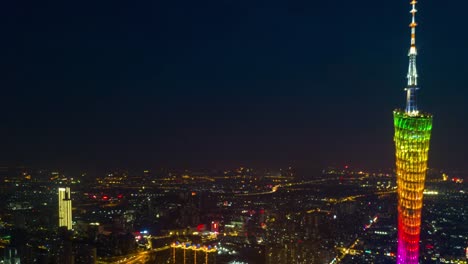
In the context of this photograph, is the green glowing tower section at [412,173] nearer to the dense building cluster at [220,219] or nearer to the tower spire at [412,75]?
the tower spire at [412,75]

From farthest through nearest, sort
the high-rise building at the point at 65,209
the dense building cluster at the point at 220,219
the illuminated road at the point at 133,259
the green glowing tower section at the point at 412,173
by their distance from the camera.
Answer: the high-rise building at the point at 65,209, the dense building cluster at the point at 220,219, the illuminated road at the point at 133,259, the green glowing tower section at the point at 412,173

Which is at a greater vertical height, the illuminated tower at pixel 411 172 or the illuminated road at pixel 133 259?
the illuminated tower at pixel 411 172

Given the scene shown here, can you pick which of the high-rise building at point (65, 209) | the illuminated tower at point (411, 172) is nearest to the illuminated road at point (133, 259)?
the high-rise building at point (65, 209)

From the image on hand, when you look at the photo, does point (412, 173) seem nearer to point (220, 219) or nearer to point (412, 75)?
point (412, 75)

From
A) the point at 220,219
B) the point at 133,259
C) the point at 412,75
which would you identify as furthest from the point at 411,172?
the point at 220,219

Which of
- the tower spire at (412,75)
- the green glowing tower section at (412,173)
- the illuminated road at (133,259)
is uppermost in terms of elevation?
the tower spire at (412,75)

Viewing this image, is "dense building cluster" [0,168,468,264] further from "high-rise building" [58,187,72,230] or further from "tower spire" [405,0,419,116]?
"tower spire" [405,0,419,116]

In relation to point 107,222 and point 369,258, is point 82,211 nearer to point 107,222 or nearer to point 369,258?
point 107,222
